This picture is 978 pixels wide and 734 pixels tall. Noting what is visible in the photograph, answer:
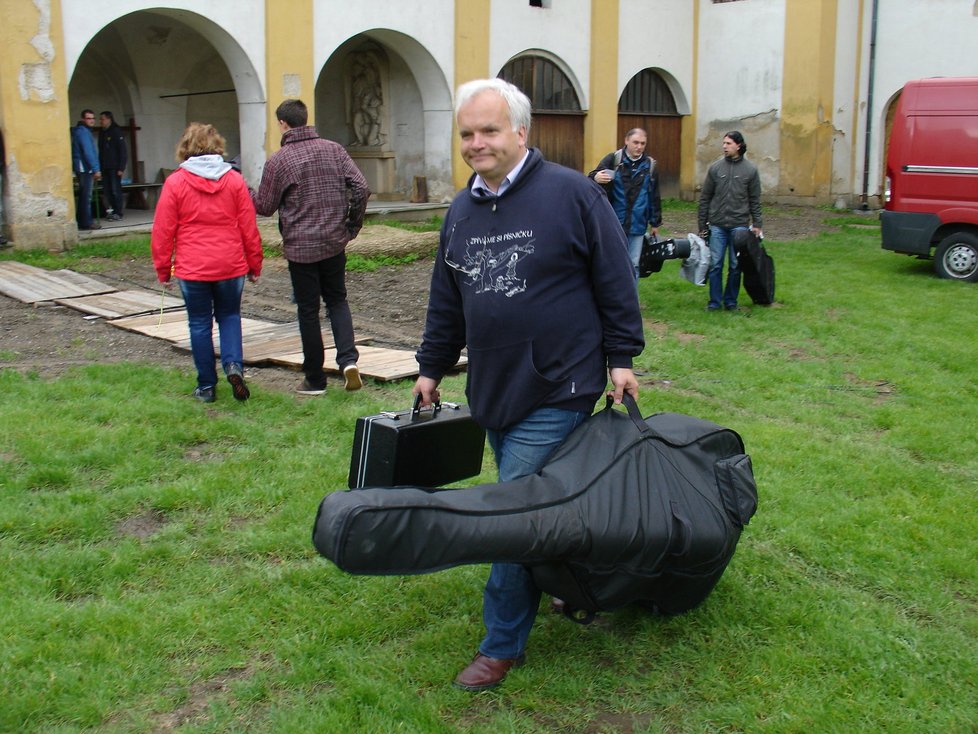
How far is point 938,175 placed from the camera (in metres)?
12.0

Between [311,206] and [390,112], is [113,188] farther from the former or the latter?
[311,206]

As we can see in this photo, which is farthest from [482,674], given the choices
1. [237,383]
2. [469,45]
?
[469,45]

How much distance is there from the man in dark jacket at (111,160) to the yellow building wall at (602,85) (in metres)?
8.52

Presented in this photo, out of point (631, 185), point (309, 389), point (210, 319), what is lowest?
point (309, 389)

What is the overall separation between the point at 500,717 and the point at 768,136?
19.7m

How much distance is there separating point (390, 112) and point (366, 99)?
59 cm

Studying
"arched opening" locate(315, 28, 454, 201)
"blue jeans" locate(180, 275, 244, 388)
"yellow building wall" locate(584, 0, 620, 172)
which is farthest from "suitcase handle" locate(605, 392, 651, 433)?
"yellow building wall" locate(584, 0, 620, 172)

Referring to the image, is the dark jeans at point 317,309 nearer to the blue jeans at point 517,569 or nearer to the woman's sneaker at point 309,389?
the woman's sneaker at point 309,389

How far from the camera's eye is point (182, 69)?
18641 millimetres

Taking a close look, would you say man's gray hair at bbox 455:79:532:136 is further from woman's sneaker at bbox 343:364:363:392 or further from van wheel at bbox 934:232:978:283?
van wheel at bbox 934:232:978:283

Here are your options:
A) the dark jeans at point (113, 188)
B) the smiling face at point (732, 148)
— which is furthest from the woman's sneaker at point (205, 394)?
the dark jeans at point (113, 188)

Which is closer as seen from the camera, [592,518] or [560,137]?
[592,518]

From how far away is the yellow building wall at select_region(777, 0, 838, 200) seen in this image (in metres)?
20.1

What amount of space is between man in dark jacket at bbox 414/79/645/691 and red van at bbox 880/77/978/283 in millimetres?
9928
